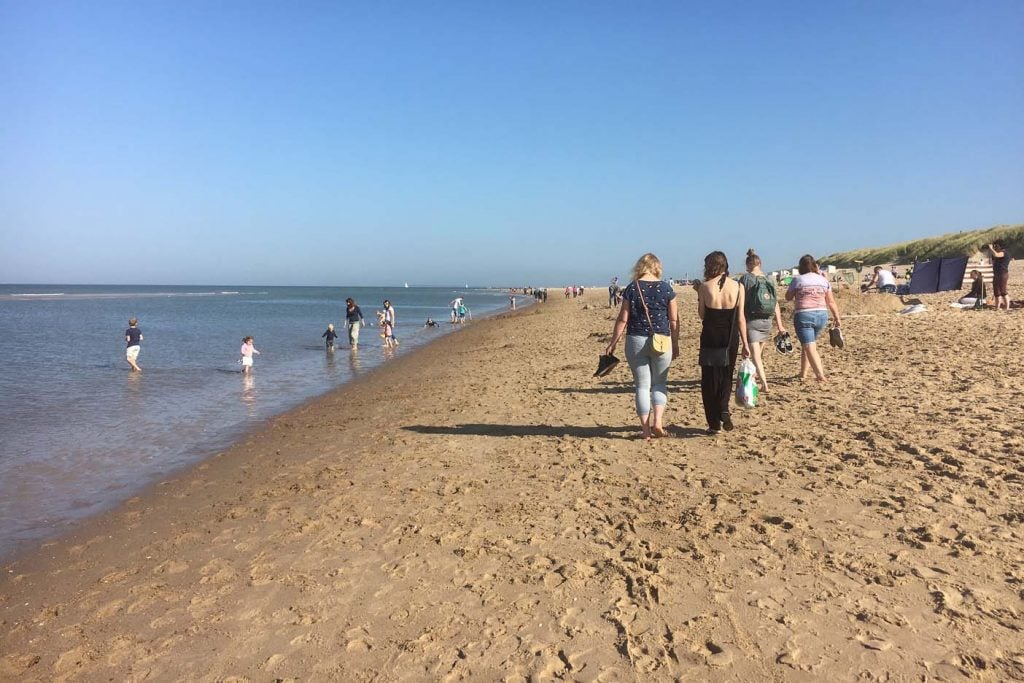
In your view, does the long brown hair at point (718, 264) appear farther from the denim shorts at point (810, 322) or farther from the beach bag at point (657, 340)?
the denim shorts at point (810, 322)

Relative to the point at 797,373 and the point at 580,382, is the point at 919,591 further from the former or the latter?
the point at 580,382

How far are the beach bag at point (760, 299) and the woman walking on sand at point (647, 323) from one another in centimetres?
226

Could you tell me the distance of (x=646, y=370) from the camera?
558 cm

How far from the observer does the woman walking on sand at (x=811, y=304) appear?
7.74 m

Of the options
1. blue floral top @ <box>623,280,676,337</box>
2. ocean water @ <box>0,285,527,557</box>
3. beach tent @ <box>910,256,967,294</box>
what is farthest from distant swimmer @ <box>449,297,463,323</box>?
blue floral top @ <box>623,280,676,337</box>

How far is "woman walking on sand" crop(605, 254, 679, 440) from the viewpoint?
541 cm

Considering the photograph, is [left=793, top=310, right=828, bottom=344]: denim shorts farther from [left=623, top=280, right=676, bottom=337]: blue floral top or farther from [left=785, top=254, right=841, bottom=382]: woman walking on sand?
[left=623, top=280, right=676, bottom=337]: blue floral top

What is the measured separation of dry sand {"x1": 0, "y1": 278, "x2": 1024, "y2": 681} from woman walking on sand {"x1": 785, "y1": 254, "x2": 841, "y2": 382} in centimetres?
118

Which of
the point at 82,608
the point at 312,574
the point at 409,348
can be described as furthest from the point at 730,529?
the point at 409,348

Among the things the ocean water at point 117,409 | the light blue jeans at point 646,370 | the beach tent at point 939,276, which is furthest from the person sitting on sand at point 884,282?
the light blue jeans at point 646,370

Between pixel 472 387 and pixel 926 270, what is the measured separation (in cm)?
2080

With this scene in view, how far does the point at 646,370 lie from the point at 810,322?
346cm

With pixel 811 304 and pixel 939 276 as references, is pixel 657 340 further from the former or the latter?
pixel 939 276

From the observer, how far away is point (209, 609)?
332cm
